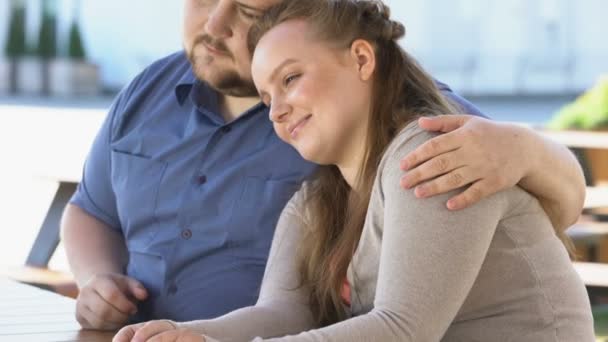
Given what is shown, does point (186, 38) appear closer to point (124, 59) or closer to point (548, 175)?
point (548, 175)

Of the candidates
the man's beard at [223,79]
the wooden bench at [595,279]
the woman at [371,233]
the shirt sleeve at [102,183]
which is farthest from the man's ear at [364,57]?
the wooden bench at [595,279]

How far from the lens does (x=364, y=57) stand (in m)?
1.87

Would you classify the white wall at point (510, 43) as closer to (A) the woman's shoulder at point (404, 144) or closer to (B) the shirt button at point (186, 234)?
(B) the shirt button at point (186, 234)

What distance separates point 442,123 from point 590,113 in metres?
4.35

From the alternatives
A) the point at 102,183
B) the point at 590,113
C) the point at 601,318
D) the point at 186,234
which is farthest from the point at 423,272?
the point at 590,113

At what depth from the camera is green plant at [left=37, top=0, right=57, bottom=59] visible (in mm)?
13180

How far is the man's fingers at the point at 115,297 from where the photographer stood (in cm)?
204

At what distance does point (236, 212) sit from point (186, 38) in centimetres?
39

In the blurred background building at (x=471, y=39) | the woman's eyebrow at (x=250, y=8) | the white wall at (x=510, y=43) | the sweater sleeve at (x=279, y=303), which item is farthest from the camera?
the white wall at (x=510, y=43)

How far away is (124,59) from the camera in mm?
13781

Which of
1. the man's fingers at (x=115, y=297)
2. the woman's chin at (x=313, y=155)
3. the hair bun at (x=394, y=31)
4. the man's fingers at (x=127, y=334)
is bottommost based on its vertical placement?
the man's fingers at (x=115, y=297)

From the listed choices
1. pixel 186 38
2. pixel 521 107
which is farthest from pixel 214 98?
pixel 521 107

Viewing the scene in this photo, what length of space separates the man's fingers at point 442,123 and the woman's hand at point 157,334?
0.45 m

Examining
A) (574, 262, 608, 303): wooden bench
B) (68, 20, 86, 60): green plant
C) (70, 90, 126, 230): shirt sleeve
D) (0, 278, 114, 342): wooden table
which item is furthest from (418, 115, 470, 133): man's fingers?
(68, 20, 86, 60): green plant
